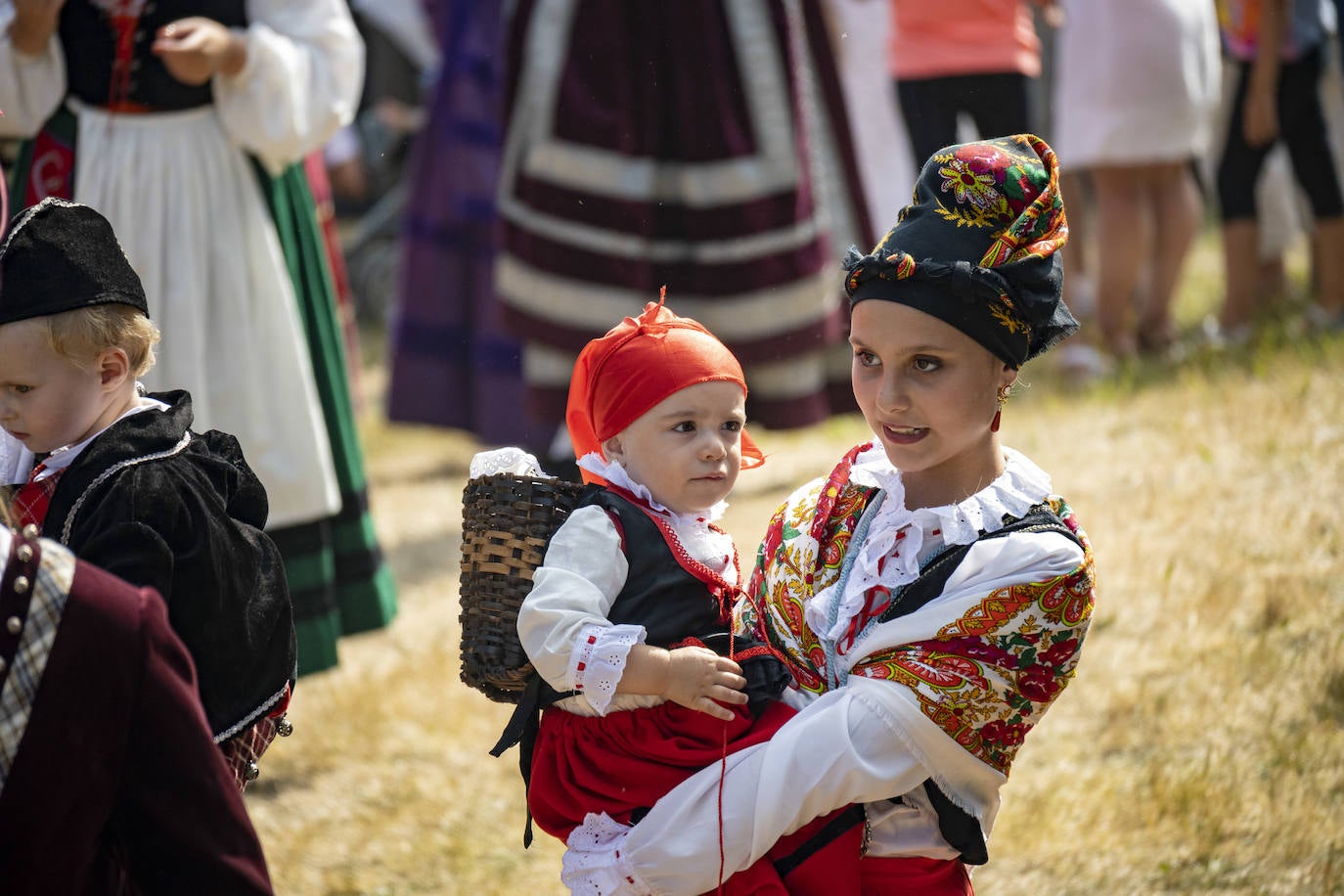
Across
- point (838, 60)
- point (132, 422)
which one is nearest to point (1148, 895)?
point (132, 422)

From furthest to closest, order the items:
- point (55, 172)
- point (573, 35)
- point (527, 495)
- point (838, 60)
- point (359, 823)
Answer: point (838, 60)
point (573, 35)
point (359, 823)
point (55, 172)
point (527, 495)

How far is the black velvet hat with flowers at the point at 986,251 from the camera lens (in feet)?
6.10

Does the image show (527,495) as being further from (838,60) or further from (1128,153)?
(1128,153)

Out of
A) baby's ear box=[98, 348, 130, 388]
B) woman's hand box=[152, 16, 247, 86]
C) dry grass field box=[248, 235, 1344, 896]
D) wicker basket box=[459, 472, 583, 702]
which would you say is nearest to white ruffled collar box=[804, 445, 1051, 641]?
wicker basket box=[459, 472, 583, 702]

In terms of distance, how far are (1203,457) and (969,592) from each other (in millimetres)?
2997

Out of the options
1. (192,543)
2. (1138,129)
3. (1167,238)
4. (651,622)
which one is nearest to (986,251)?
(651,622)

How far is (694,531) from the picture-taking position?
6.80 ft

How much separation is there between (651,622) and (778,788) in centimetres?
28

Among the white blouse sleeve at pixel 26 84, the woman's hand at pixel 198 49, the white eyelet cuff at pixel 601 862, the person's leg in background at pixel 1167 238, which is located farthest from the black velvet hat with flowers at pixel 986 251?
the person's leg in background at pixel 1167 238

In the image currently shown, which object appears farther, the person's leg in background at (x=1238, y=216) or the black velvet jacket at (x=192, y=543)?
the person's leg in background at (x=1238, y=216)

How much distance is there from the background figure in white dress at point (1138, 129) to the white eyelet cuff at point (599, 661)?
4408 mm

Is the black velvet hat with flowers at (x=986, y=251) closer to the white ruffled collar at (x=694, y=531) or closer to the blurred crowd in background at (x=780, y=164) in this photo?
the white ruffled collar at (x=694, y=531)

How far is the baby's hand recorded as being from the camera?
6.15 ft

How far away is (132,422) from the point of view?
1936 mm
